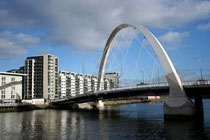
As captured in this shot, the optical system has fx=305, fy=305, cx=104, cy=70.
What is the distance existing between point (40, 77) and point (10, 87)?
37.5 m

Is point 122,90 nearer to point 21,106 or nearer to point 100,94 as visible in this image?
point 100,94

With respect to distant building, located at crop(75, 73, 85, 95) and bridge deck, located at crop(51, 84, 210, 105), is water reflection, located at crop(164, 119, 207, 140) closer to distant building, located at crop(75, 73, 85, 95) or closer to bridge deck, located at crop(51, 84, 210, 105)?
bridge deck, located at crop(51, 84, 210, 105)

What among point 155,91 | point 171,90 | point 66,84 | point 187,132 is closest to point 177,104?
point 171,90

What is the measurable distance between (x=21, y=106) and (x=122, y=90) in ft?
144

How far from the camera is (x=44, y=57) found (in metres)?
→ 156

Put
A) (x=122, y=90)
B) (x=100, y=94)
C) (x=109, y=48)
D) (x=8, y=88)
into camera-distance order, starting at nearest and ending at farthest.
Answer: (x=122, y=90), (x=100, y=94), (x=109, y=48), (x=8, y=88)

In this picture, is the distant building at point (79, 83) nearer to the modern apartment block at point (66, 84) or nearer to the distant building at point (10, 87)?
the modern apartment block at point (66, 84)

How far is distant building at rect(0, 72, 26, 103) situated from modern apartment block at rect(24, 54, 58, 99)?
31243mm

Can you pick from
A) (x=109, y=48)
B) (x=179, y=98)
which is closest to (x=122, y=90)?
(x=179, y=98)

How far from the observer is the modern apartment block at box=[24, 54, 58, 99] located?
152 m

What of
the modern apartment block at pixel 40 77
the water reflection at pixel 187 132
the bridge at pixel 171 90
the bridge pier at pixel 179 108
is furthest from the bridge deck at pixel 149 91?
the modern apartment block at pixel 40 77

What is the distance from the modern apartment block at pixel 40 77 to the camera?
152 meters

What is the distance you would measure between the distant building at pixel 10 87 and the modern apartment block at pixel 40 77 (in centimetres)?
3124

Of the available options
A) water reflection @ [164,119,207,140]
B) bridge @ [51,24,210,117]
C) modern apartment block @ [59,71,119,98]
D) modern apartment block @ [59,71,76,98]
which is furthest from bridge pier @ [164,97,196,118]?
modern apartment block @ [59,71,76,98]
